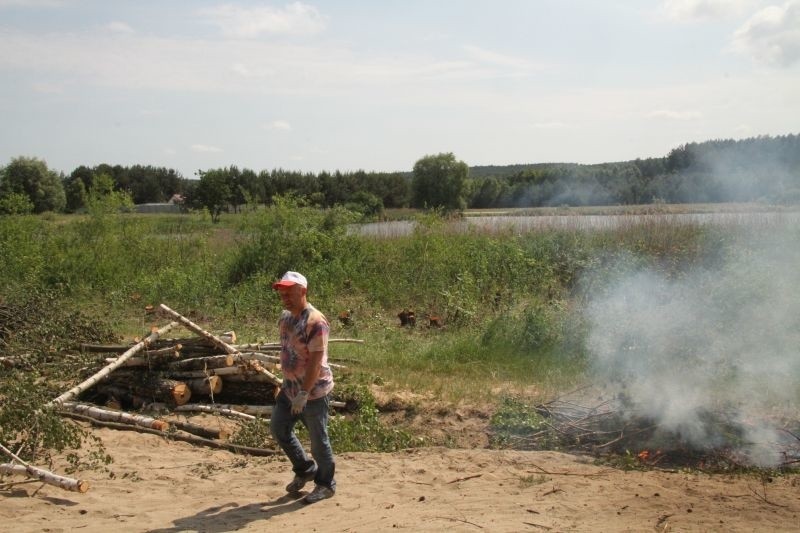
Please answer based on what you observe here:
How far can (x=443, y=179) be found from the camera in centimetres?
4209

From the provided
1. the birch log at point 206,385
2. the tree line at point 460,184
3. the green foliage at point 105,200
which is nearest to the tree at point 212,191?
the tree line at point 460,184

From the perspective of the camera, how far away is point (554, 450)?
7066 mm

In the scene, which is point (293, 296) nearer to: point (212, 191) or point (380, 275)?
point (380, 275)

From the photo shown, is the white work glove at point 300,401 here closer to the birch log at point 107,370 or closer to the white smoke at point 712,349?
the birch log at point 107,370

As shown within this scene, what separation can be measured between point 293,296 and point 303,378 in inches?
24.8

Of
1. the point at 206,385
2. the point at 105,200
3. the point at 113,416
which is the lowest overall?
the point at 113,416

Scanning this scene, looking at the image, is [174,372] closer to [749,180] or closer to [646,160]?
[749,180]

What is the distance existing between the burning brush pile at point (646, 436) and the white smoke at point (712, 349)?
0.06ft

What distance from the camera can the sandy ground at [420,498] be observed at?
5.13m

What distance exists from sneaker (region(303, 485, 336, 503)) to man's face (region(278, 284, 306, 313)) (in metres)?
1.50

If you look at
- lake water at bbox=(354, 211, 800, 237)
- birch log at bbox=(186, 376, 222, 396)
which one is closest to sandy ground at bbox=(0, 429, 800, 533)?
birch log at bbox=(186, 376, 222, 396)

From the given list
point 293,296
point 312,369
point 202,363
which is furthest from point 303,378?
point 202,363

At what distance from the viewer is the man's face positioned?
5340 mm

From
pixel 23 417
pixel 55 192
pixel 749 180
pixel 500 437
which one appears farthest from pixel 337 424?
pixel 55 192
